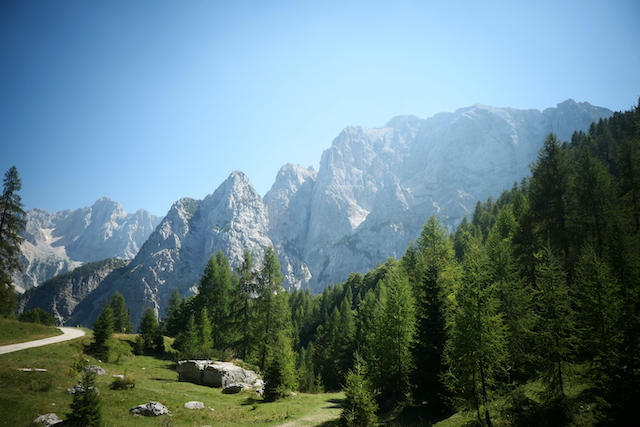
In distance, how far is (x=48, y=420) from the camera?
15562 millimetres

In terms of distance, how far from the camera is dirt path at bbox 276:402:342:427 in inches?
857

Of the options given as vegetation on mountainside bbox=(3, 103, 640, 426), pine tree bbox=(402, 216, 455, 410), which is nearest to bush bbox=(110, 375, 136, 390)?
vegetation on mountainside bbox=(3, 103, 640, 426)

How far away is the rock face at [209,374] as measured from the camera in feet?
108

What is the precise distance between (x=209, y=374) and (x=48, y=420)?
1906cm

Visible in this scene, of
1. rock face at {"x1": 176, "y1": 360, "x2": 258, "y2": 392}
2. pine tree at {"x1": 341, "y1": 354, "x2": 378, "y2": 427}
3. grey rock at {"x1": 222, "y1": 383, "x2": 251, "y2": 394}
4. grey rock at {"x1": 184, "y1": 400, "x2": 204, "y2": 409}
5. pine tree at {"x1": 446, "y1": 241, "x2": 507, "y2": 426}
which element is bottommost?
grey rock at {"x1": 222, "y1": 383, "x2": 251, "y2": 394}

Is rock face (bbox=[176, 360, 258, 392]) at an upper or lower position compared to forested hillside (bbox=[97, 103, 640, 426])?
lower

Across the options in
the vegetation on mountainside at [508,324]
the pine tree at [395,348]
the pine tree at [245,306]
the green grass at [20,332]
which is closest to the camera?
the vegetation on mountainside at [508,324]

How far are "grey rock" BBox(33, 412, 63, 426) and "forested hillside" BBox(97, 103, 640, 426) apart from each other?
51.5 feet

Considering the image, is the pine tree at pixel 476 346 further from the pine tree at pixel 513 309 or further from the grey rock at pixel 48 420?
the grey rock at pixel 48 420

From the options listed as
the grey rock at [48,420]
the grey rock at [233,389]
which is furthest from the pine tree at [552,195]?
the grey rock at [48,420]

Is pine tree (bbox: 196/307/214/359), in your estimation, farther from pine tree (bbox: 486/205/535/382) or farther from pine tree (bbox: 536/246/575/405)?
pine tree (bbox: 536/246/575/405)

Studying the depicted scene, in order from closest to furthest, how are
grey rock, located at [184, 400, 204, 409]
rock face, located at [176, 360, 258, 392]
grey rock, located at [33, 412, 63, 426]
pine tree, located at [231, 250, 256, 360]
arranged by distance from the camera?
grey rock, located at [33, 412, 63, 426] → grey rock, located at [184, 400, 204, 409] → rock face, located at [176, 360, 258, 392] → pine tree, located at [231, 250, 256, 360]

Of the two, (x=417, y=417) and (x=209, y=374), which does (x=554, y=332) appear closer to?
(x=417, y=417)

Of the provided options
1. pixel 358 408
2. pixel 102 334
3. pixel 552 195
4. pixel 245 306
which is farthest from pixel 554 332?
pixel 102 334
